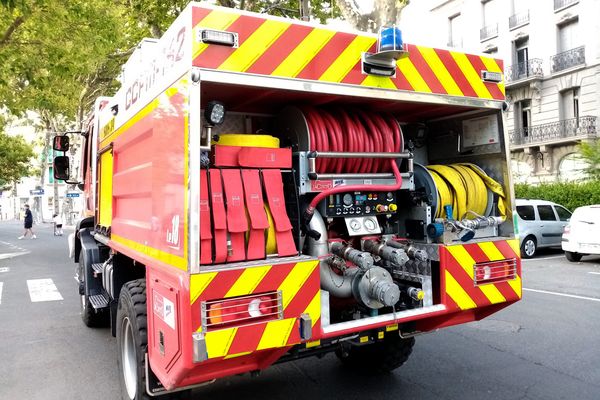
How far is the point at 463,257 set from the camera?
3.61 m

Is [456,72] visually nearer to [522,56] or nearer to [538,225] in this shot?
[538,225]

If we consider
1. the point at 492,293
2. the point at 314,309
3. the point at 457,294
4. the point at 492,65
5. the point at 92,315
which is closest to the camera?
the point at 314,309

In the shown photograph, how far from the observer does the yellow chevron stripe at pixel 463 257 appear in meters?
3.58

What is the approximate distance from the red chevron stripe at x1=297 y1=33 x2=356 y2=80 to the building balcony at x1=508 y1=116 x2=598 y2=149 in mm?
24983

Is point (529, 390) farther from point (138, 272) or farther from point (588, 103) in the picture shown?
point (588, 103)

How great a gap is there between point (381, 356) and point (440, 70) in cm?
250

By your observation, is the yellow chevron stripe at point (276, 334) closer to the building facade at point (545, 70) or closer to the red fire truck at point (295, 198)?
the red fire truck at point (295, 198)

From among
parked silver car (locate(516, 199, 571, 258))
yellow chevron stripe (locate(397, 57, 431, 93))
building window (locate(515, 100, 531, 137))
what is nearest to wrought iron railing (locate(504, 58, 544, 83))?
building window (locate(515, 100, 531, 137))

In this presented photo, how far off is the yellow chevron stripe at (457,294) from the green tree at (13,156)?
37230mm

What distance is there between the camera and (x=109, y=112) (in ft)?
16.9

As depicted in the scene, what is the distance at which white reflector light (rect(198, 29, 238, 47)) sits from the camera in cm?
271

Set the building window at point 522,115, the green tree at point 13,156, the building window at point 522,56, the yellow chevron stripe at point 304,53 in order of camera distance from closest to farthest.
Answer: the yellow chevron stripe at point 304,53 → the building window at point 522,56 → the building window at point 522,115 → the green tree at point 13,156

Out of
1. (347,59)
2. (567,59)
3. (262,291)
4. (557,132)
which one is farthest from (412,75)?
(567,59)

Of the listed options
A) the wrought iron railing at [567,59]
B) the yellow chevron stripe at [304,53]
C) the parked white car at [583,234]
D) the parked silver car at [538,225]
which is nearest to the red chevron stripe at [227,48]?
the yellow chevron stripe at [304,53]
